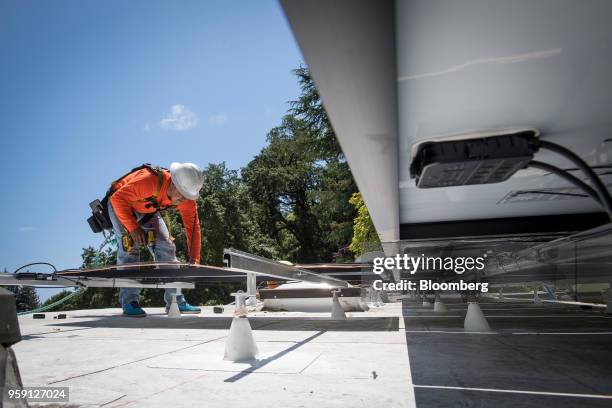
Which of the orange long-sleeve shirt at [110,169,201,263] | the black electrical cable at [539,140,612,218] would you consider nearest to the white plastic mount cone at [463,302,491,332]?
the black electrical cable at [539,140,612,218]

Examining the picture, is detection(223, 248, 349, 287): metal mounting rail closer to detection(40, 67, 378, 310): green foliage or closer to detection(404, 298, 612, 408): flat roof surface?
detection(404, 298, 612, 408): flat roof surface

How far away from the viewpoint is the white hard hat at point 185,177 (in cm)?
740

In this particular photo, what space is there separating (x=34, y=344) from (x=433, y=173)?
396 cm

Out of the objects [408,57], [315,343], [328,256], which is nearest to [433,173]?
[408,57]

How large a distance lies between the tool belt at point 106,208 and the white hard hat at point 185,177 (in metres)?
0.25

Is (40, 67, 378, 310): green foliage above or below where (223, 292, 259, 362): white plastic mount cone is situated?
above

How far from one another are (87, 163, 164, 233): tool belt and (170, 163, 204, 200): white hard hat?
25 centimetres

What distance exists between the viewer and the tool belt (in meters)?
7.45

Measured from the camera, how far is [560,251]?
516 centimetres

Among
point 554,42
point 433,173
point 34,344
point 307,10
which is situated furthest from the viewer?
point 34,344

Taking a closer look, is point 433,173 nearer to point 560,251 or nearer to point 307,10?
point 307,10

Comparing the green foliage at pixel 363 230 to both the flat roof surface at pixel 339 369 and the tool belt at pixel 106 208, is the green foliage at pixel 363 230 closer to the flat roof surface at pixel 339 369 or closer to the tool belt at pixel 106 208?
the tool belt at pixel 106 208

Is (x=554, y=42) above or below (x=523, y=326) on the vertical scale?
above

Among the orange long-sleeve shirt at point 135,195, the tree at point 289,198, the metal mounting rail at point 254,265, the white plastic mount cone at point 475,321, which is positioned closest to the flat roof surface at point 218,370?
the metal mounting rail at point 254,265
